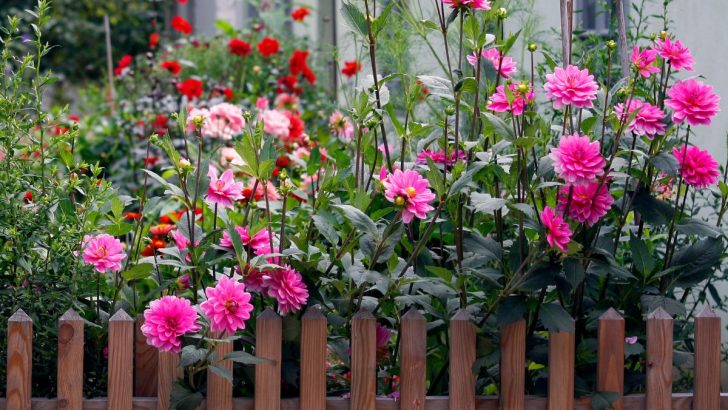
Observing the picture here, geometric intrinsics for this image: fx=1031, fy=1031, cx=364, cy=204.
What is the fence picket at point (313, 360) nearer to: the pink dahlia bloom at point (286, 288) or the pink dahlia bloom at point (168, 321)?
the pink dahlia bloom at point (286, 288)

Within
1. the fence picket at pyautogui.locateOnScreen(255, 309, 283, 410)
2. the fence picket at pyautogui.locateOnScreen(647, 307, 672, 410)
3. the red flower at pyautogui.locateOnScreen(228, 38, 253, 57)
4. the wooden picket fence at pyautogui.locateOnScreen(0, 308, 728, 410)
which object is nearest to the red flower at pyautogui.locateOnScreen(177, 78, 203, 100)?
the red flower at pyautogui.locateOnScreen(228, 38, 253, 57)

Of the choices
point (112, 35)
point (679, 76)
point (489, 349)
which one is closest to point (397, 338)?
point (489, 349)

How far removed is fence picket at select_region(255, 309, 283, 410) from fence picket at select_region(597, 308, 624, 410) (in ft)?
2.04

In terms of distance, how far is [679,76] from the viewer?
3.17 m

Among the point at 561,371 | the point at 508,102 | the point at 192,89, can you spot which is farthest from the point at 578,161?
the point at 192,89

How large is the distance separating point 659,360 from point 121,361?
3.42 ft

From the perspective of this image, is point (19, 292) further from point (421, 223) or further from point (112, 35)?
point (112, 35)

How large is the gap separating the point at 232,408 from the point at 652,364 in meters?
0.83

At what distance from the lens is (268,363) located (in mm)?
1964

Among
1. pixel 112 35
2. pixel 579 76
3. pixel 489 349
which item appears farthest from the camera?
pixel 112 35

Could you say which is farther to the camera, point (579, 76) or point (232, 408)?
point (232, 408)

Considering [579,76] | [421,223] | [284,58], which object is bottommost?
[421,223]

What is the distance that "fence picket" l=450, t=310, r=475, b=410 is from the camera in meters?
1.97

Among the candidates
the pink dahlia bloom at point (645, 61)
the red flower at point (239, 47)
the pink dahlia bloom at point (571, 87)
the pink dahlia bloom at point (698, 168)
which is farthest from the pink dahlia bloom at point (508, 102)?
the red flower at point (239, 47)
